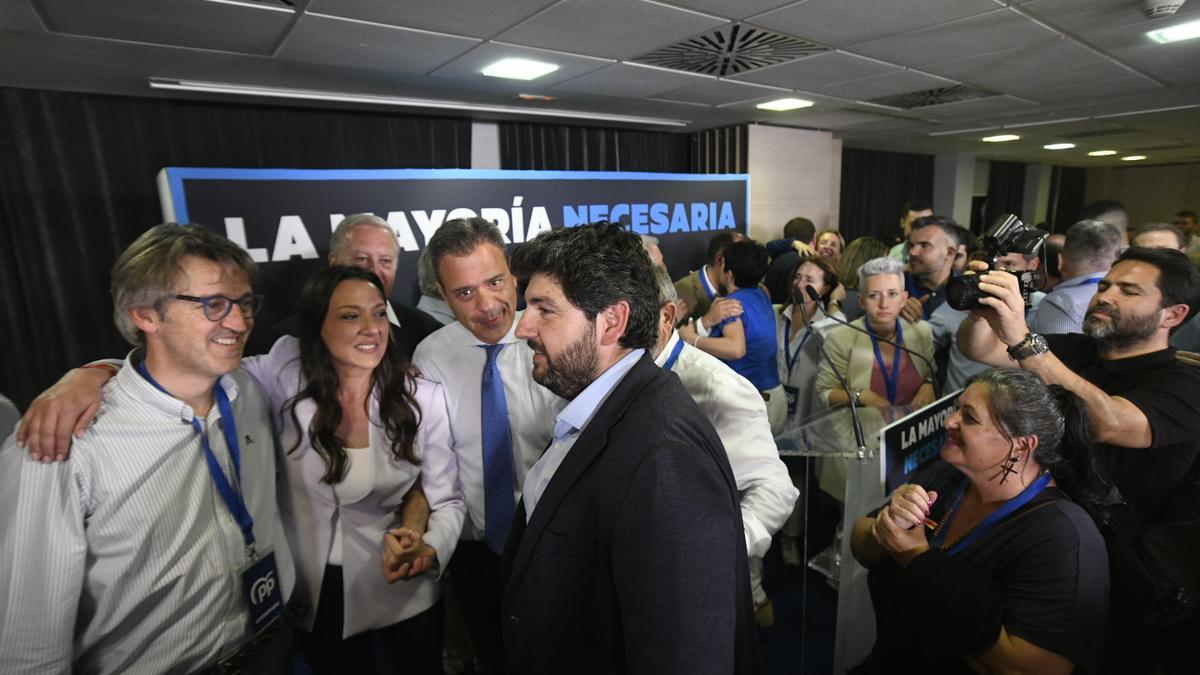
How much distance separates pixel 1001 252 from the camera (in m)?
1.84

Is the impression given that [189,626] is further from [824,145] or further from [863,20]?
[824,145]

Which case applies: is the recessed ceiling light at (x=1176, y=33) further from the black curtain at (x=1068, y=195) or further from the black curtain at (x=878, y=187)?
the black curtain at (x=1068, y=195)

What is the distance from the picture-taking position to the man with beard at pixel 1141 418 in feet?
4.43

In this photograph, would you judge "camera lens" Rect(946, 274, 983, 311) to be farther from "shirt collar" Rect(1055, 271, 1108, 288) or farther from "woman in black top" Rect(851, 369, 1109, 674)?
"shirt collar" Rect(1055, 271, 1108, 288)

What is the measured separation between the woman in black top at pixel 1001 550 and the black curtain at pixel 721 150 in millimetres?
5644

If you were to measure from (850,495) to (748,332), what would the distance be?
125 cm

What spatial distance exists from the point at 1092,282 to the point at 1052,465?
1.77 m

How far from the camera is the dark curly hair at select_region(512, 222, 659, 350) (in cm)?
104

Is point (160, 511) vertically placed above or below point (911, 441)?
above

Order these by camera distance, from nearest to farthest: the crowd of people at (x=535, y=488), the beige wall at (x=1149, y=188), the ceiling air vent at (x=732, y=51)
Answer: the crowd of people at (x=535, y=488), the ceiling air vent at (x=732, y=51), the beige wall at (x=1149, y=188)

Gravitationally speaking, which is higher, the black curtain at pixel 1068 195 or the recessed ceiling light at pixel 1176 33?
the recessed ceiling light at pixel 1176 33

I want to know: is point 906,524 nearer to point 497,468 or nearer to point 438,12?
point 497,468

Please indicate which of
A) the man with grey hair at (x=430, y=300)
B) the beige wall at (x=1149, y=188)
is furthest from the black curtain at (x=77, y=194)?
the beige wall at (x=1149, y=188)

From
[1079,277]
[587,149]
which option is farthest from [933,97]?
[587,149]
